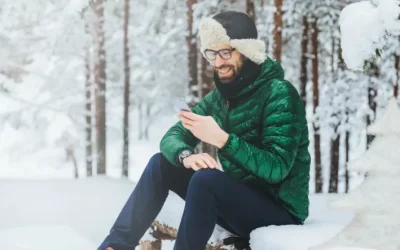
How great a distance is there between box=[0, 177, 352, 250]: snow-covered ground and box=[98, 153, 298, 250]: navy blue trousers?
819mm

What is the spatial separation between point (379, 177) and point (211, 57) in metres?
1.45

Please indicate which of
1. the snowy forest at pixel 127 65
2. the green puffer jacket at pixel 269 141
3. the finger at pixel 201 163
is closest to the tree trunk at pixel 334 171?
the snowy forest at pixel 127 65

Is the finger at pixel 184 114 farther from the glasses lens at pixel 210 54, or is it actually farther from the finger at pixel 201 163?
the glasses lens at pixel 210 54

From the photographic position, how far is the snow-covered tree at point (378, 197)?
281cm

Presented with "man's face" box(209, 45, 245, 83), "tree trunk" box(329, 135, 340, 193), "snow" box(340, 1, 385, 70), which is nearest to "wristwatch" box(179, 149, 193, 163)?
"man's face" box(209, 45, 245, 83)

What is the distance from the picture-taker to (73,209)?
7.73 meters

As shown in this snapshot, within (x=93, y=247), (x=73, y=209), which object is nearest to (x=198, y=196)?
(x=93, y=247)

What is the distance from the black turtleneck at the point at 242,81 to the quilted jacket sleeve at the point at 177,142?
40 cm

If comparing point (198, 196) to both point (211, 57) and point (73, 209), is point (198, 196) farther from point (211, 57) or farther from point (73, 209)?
point (73, 209)

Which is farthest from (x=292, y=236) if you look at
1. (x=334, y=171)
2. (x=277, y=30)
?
(x=334, y=171)

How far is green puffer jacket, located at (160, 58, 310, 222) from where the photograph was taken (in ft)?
11.2

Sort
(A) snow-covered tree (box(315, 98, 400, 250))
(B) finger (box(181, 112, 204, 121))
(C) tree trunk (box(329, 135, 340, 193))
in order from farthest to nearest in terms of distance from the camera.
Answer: (C) tree trunk (box(329, 135, 340, 193)), (B) finger (box(181, 112, 204, 121)), (A) snow-covered tree (box(315, 98, 400, 250))

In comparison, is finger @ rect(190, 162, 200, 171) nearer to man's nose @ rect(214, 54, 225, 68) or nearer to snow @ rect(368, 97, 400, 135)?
man's nose @ rect(214, 54, 225, 68)

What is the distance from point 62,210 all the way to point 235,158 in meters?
4.85
